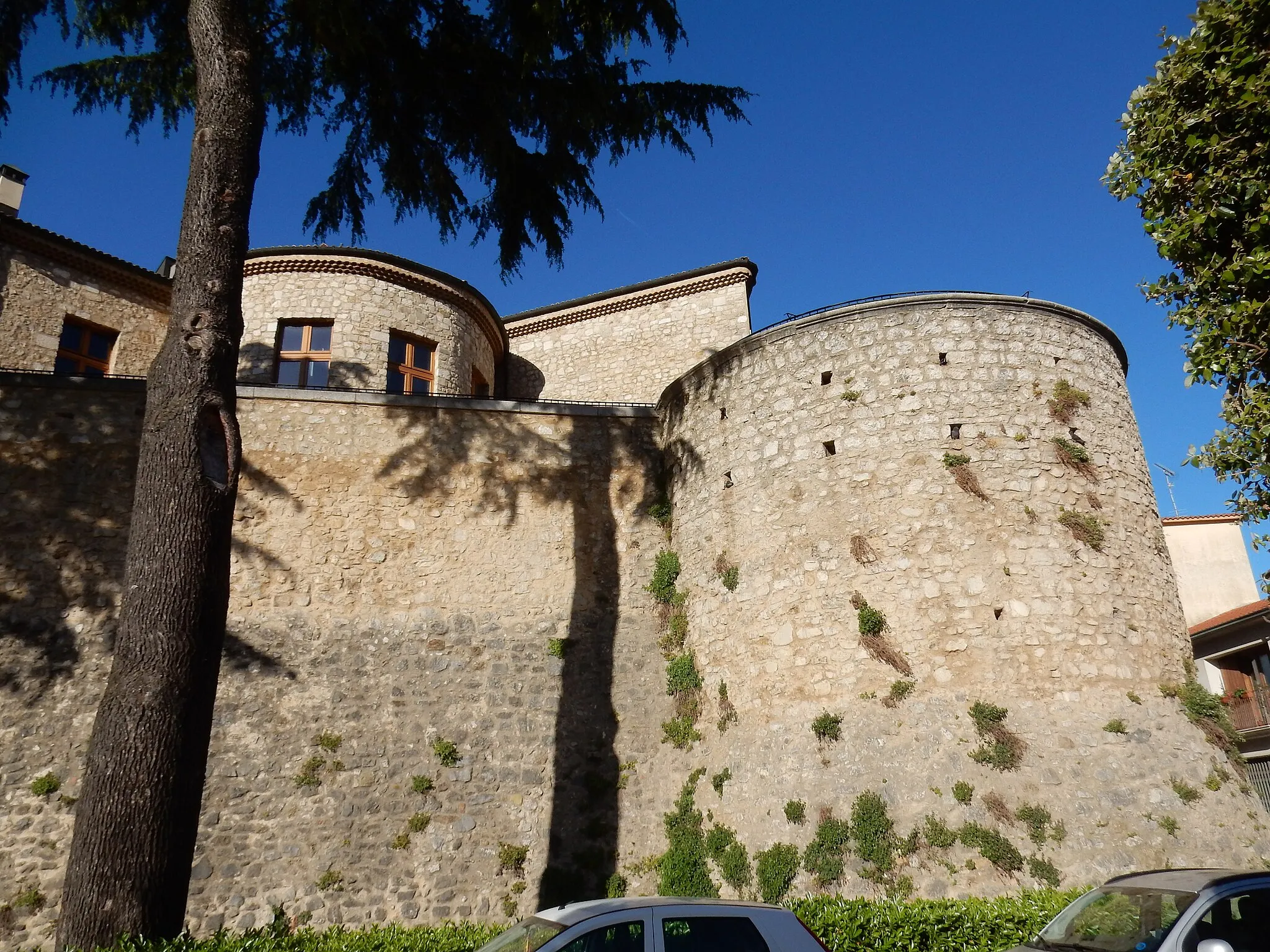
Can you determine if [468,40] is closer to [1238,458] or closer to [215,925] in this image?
[1238,458]

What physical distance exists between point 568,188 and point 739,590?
596 cm

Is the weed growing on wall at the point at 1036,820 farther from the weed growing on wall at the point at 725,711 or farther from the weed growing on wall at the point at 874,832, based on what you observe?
the weed growing on wall at the point at 725,711

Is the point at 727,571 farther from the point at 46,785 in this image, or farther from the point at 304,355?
the point at 304,355

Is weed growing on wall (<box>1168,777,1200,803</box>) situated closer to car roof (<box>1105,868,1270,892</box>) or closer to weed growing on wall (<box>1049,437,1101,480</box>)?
car roof (<box>1105,868,1270,892</box>)

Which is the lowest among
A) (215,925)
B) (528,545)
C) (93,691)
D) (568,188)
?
(215,925)

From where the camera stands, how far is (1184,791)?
943 cm

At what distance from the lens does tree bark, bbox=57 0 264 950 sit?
19.2 ft

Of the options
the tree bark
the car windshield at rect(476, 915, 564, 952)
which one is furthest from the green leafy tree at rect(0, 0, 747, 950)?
the car windshield at rect(476, 915, 564, 952)

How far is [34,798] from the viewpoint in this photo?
10359mm

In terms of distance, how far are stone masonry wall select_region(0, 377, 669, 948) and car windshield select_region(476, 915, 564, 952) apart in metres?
5.42

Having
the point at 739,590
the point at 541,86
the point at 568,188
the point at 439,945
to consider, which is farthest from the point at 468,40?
the point at 439,945

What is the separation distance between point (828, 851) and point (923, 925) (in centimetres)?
243

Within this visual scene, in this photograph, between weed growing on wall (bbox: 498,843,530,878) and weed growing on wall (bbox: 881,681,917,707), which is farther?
weed growing on wall (bbox: 498,843,530,878)

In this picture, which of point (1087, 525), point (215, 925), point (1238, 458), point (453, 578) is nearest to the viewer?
point (1238, 458)
